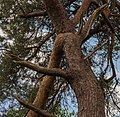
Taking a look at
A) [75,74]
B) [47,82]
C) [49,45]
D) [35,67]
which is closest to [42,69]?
[35,67]

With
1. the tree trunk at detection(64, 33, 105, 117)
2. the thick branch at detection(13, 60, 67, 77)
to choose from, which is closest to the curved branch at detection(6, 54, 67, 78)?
the thick branch at detection(13, 60, 67, 77)

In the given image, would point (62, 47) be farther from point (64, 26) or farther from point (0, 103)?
point (0, 103)

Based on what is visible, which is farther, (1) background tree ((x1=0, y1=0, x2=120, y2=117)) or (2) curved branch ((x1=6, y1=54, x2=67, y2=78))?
(1) background tree ((x1=0, y1=0, x2=120, y2=117))

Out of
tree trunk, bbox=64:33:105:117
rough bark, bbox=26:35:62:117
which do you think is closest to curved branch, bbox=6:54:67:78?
tree trunk, bbox=64:33:105:117

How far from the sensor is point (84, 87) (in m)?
3.69

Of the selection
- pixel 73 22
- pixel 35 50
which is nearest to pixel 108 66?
pixel 73 22

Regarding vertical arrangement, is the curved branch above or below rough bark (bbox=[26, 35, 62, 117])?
below

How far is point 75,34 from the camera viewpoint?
4.38 metres

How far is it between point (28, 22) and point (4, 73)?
3.43 feet

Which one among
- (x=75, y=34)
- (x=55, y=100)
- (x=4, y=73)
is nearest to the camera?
(x=75, y=34)

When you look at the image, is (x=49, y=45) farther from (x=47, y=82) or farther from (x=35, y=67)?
(x=35, y=67)

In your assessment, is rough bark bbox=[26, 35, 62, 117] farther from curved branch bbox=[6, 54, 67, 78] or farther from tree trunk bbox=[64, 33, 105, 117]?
curved branch bbox=[6, 54, 67, 78]

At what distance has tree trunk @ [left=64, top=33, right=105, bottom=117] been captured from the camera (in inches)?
139

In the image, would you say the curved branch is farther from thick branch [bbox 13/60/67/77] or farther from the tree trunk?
the tree trunk
